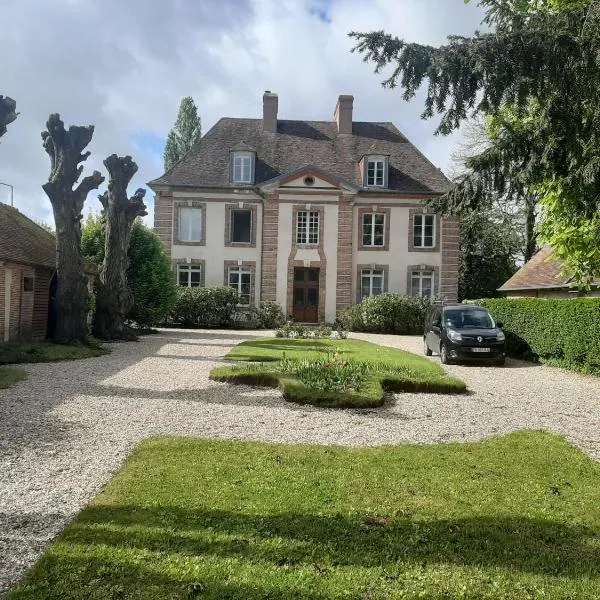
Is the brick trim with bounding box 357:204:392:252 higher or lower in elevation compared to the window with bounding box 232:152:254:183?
lower

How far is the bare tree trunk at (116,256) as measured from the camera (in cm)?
1931

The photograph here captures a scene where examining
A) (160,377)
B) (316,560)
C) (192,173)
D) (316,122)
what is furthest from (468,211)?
(316,122)

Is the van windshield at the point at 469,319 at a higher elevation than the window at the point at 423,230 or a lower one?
lower

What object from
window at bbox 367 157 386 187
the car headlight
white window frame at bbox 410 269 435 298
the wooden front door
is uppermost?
window at bbox 367 157 386 187

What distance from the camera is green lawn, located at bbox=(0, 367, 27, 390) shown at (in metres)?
9.70

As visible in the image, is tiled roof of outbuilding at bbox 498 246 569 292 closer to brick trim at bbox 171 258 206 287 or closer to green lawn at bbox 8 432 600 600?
brick trim at bbox 171 258 206 287

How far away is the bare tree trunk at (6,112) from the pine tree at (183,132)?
41.6 m

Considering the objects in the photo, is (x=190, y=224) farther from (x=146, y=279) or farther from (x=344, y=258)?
(x=146, y=279)

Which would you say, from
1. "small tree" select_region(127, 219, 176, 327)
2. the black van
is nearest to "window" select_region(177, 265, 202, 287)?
"small tree" select_region(127, 219, 176, 327)

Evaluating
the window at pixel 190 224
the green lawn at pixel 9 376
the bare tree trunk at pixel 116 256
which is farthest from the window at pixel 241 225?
the green lawn at pixel 9 376

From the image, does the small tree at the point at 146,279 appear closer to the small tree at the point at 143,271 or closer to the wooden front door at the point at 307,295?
the small tree at the point at 143,271

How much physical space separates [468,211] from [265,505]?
7.60 metres

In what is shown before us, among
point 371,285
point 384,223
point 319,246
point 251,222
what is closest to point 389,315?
point 371,285

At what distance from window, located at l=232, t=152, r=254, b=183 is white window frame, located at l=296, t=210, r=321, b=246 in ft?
11.4
